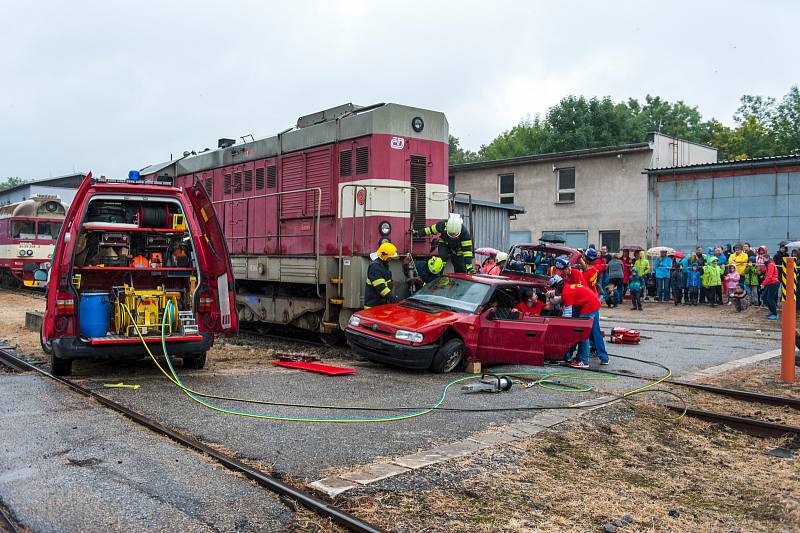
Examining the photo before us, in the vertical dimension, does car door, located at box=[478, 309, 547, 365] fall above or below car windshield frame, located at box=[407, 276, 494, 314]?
below

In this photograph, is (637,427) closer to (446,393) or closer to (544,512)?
(446,393)

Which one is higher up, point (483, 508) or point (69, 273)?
point (69, 273)

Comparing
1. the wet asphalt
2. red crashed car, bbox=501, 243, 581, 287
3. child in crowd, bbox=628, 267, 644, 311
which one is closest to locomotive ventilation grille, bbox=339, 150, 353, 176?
red crashed car, bbox=501, 243, 581, 287

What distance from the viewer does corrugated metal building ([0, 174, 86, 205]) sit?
50.2 m

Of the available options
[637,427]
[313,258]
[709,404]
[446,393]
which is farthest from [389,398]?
[313,258]

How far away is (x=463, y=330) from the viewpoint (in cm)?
958

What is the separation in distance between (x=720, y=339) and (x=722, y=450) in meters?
8.49

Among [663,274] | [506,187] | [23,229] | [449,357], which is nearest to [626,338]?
[449,357]

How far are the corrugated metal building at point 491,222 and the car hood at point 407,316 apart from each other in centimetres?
1328

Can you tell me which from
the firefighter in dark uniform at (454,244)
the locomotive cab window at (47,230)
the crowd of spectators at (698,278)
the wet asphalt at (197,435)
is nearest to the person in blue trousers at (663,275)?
the crowd of spectators at (698,278)

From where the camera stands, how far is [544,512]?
15.2ft

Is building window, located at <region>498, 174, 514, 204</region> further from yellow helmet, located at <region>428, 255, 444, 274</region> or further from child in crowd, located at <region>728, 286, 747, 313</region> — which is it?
yellow helmet, located at <region>428, 255, 444, 274</region>

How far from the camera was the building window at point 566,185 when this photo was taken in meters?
29.2

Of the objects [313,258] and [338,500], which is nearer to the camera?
[338,500]
